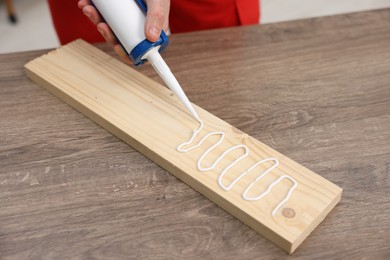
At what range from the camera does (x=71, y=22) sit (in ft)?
3.39

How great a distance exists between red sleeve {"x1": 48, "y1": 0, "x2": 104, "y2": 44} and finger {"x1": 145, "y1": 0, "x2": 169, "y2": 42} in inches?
12.1

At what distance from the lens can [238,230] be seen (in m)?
0.63

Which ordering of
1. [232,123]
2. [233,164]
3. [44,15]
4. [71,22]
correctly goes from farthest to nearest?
[44,15]
[71,22]
[232,123]
[233,164]

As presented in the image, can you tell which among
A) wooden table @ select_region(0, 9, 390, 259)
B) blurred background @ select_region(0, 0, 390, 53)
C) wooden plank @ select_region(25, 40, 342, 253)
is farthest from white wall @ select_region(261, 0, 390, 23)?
wooden plank @ select_region(25, 40, 342, 253)

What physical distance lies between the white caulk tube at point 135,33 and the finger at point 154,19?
12 millimetres

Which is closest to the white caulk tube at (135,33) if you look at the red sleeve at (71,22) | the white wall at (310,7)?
the red sleeve at (71,22)

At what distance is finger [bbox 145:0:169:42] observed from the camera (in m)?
0.72

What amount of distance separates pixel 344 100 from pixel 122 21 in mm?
398

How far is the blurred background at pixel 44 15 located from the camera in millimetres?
2010

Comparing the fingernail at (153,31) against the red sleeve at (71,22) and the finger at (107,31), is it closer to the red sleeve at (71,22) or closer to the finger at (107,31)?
the finger at (107,31)

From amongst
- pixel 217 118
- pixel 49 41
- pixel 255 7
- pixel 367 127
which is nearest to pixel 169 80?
pixel 217 118

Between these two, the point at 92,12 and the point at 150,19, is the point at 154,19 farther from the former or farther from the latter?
the point at 92,12

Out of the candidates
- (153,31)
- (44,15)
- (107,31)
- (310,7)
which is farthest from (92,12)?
Answer: (310,7)

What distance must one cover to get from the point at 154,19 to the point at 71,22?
374 millimetres
